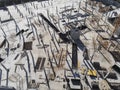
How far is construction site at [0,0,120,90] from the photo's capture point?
35469 millimetres

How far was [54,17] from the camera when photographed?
180ft

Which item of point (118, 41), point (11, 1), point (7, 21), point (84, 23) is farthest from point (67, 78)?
point (11, 1)

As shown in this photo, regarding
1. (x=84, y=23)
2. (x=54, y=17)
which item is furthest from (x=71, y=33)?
(x=54, y=17)

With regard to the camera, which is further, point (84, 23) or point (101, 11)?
point (101, 11)

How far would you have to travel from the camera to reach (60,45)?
4416 centimetres

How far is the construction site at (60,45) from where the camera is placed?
35469mm

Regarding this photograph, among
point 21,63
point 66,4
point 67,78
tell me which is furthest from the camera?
point 66,4

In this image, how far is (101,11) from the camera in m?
57.4

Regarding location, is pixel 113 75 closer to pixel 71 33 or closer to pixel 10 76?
pixel 71 33

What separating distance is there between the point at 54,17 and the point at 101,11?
1307 cm

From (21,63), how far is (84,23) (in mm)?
20162

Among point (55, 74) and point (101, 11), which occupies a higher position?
point (101, 11)

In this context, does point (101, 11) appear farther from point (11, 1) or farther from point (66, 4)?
point (11, 1)

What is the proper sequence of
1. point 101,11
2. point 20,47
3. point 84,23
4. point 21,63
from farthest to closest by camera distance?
point 101,11 < point 84,23 < point 20,47 < point 21,63
